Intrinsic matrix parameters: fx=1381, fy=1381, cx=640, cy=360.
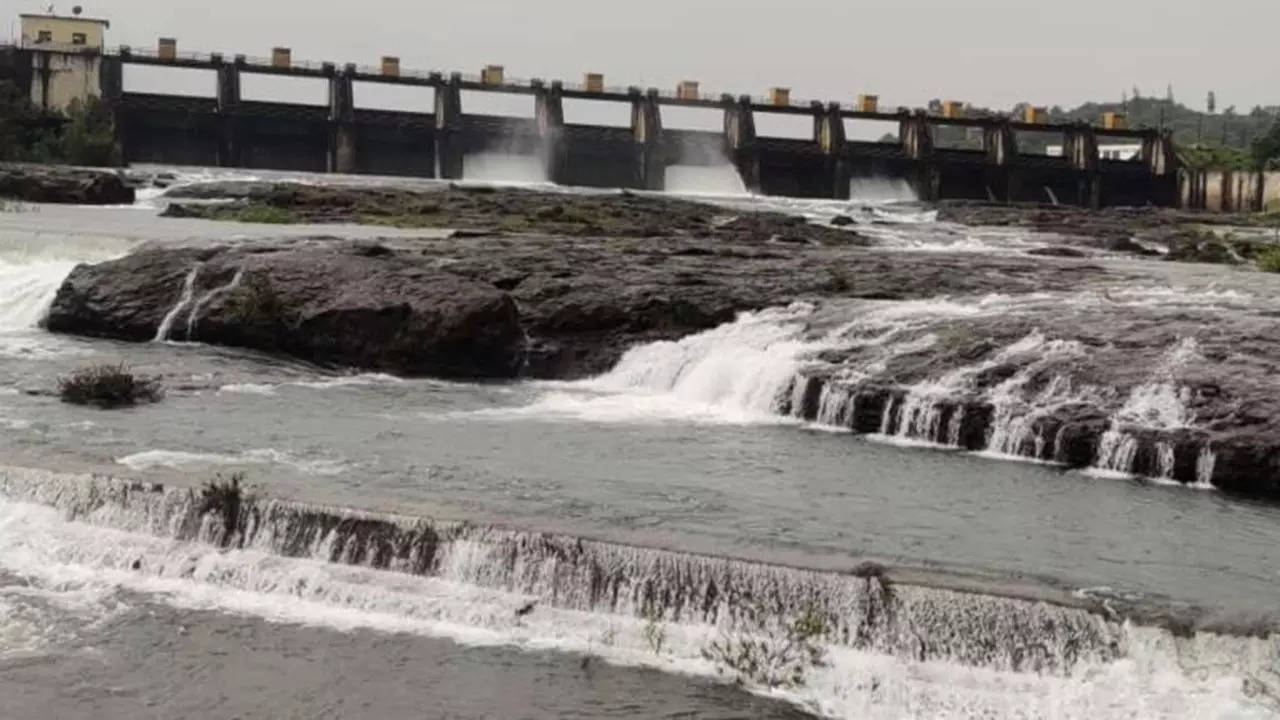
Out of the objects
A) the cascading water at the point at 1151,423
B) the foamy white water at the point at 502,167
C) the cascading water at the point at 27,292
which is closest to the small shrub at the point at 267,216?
the cascading water at the point at 27,292

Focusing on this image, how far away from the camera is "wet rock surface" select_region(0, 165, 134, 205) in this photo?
40562 mm

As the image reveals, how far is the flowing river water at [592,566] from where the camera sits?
820 centimetres

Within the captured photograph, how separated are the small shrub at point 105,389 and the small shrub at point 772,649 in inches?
363

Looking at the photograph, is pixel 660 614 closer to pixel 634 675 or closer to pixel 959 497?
pixel 634 675

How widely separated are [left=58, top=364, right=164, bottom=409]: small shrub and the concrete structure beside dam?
48513mm

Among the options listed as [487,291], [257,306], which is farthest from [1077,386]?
[257,306]

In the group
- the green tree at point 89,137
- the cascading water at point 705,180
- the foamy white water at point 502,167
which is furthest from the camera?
the cascading water at point 705,180

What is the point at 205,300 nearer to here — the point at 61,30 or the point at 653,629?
the point at 653,629

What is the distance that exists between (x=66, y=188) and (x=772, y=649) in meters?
38.2

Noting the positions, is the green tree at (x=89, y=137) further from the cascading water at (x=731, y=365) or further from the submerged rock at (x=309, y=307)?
the cascading water at (x=731, y=365)

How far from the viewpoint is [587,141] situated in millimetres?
68125

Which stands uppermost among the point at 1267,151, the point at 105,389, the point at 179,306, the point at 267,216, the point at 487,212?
the point at 1267,151

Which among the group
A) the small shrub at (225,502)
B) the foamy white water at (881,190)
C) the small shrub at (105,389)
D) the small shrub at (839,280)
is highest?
the foamy white water at (881,190)

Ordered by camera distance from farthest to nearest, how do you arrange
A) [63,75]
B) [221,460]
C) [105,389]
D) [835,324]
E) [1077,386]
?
1. [63,75]
2. [835,324]
3. [105,389]
4. [1077,386]
5. [221,460]
